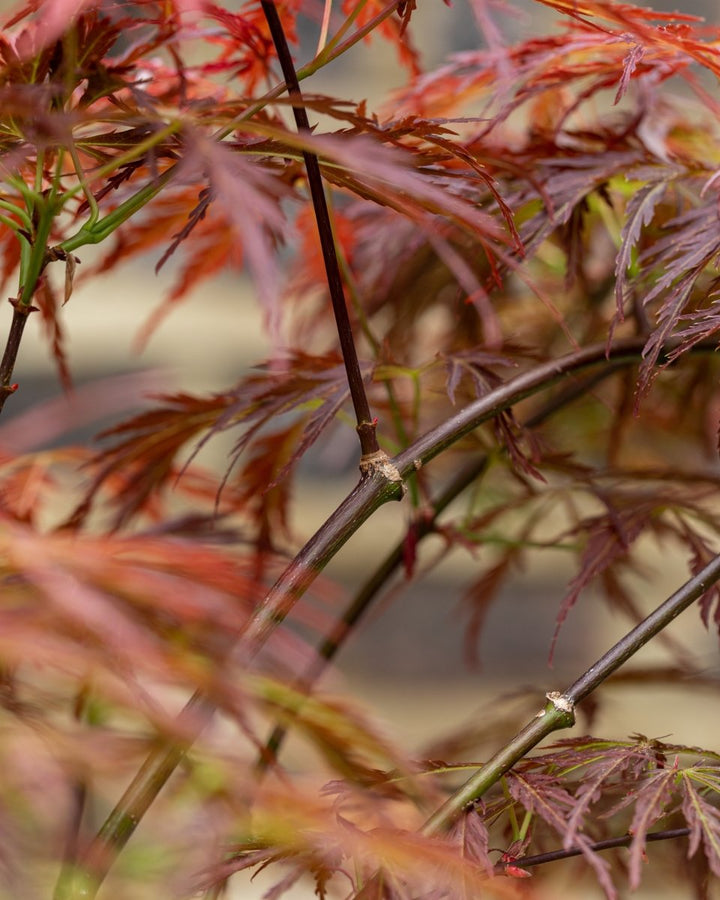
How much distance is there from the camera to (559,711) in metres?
0.30

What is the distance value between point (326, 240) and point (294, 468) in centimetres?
9

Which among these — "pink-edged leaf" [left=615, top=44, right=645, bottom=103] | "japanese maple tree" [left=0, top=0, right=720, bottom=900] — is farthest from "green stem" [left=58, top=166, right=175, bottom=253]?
"pink-edged leaf" [left=615, top=44, right=645, bottom=103]

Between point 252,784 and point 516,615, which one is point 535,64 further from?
point 516,615

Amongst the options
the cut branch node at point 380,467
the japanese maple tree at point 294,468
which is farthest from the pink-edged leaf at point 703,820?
the cut branch node at point 380,467

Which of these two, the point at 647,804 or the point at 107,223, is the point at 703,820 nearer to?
the point at 647,804

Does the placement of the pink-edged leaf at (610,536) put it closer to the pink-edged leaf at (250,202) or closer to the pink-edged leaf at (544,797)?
the pink-edged leaf at (544,797)

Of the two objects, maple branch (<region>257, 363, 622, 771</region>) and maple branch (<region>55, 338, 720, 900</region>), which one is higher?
maple branch (<region>257, 363, 622, 771</region>)

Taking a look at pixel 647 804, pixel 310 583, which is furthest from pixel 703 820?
pixel 310 583

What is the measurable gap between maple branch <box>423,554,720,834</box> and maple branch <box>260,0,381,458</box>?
88 mm

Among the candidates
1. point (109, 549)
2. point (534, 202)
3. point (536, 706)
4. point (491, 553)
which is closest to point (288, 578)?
point (109, 549)

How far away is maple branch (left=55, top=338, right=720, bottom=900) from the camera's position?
0.84ft

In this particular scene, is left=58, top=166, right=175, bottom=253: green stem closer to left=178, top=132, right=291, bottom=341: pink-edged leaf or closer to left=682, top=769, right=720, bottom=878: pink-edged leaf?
left=178, top=132, right=291, bottom=341: pink-edged leaf

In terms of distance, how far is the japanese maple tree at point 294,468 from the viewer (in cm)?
21

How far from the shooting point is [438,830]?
283 millimetres
